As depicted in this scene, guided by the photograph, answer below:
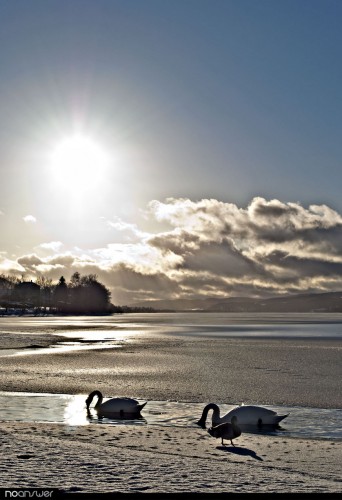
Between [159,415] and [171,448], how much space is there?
16.9ft

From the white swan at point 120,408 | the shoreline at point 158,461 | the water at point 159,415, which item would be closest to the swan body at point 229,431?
the shoreline at point 158,461

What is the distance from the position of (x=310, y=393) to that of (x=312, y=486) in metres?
14.1

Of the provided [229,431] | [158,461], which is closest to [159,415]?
[229,431]

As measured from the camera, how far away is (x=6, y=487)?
386 inches

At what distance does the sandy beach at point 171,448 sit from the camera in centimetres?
1071

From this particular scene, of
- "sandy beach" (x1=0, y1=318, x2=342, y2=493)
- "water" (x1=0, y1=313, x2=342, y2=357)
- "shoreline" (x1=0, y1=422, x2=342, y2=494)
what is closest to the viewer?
"shoreline" (x1=0, y1=422, x2=342, y2=494)

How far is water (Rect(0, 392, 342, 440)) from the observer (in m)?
17.4

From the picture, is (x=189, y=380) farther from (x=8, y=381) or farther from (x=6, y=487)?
(x=6, y=487)

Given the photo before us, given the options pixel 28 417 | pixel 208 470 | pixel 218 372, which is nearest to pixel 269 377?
pixel 218 372

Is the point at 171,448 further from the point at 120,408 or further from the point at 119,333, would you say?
the point at 119,333

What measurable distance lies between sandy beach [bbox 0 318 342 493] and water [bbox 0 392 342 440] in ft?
2.45

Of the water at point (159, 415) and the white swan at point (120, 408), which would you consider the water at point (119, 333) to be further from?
the white swan at point (120, 408)

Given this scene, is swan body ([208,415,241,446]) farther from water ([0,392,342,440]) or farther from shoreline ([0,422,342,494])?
water ([0,392,342,440])

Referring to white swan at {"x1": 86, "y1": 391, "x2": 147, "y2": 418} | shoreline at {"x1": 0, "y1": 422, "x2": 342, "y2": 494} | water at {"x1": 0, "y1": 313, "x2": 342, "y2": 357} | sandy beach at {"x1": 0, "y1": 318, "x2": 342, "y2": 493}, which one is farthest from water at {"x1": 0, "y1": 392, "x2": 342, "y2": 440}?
water at {"x1": 0, "y1": 313, "x2": 342, "y2": 357}
